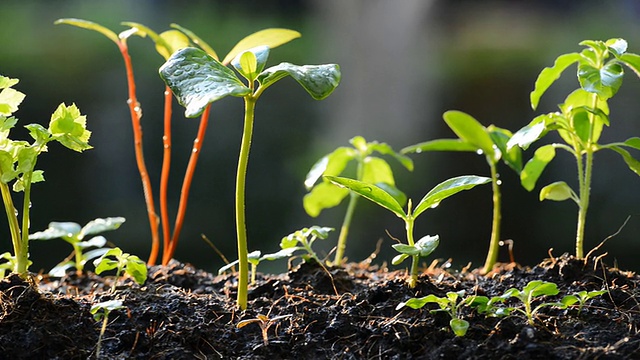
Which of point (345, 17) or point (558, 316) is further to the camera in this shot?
point (345, 17)

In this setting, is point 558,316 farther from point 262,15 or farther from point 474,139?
point 262,15

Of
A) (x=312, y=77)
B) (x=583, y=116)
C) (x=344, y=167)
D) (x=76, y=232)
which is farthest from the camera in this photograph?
(x=344, y=167)

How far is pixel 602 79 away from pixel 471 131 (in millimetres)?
277

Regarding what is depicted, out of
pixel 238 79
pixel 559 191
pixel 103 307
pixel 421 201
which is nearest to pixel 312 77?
pixel 238 79

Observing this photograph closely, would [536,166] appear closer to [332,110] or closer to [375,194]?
[375,194]

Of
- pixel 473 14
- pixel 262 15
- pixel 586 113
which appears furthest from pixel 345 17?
pixel 586 113

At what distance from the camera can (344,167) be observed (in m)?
1.06

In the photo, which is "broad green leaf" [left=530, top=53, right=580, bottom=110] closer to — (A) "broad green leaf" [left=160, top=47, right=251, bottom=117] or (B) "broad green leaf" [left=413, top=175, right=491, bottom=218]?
(B) "broad green leaf" [left=413, top=175, right=491, bottom=218]

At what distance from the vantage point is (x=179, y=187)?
2.20 metres

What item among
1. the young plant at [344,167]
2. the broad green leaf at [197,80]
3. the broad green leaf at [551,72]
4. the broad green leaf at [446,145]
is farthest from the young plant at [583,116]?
the broad green leaf at [197,80]

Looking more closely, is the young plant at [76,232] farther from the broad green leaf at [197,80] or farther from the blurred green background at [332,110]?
the blurred green background at [332,110]

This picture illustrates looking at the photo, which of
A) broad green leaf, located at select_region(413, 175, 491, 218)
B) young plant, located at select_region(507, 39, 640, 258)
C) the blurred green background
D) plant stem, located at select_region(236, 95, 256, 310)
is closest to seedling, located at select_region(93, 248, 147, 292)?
plant stem, located at select_region(236, 95, 256, 310)

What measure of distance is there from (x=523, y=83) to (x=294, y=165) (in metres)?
0.82

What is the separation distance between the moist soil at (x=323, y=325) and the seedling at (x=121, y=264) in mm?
24
